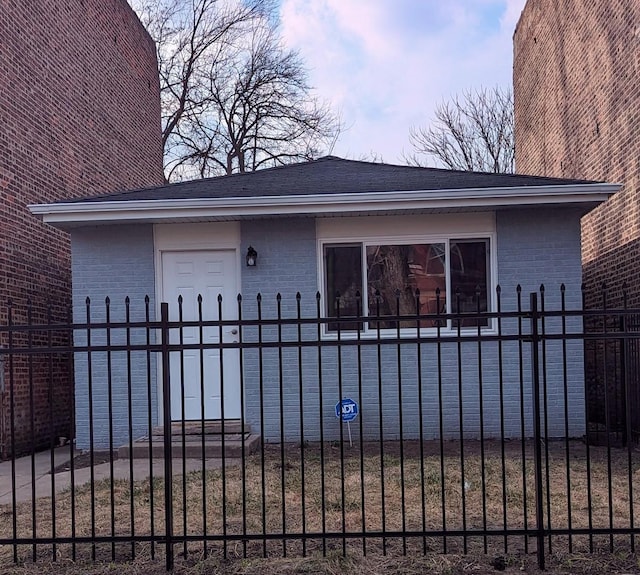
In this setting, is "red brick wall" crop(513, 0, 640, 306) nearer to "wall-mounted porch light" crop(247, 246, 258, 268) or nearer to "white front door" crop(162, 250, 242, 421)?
"wall-mounted porch light" crop(247, 246, 258, 268)

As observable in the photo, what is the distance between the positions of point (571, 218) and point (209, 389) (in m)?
5.01

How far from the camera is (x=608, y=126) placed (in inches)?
399

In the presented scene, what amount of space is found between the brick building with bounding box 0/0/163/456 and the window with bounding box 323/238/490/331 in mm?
3430

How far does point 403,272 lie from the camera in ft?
28.2

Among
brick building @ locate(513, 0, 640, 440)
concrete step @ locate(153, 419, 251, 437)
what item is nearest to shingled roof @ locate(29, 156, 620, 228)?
brick building @ locate(513, 0, 640, 440)

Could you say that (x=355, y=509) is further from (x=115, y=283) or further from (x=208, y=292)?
(x=115, y=283)

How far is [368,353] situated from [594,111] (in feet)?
18.8

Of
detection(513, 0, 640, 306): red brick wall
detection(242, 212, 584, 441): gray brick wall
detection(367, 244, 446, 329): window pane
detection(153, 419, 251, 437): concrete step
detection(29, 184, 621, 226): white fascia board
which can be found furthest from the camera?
detection(513, 0, 640, 306): red brick wall

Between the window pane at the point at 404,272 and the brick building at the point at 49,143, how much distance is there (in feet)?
12.7

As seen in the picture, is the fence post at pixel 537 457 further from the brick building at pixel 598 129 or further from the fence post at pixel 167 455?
the brick building at pixel 598 129

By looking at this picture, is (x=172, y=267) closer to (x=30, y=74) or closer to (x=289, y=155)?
(x=30, y=74)

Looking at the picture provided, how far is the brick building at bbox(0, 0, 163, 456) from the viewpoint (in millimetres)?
8609

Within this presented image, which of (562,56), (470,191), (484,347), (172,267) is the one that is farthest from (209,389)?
(562,56)

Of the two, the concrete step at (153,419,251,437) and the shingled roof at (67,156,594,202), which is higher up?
the shingled roof at (67,156,594,202)
